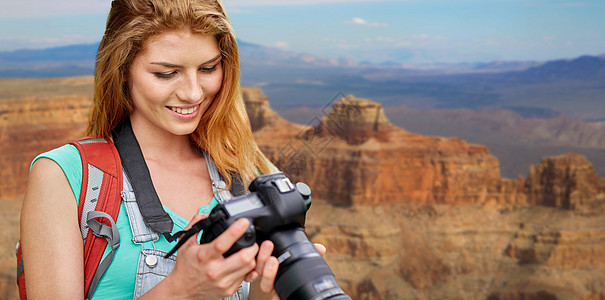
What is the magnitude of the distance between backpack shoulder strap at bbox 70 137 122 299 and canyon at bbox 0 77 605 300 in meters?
15.0

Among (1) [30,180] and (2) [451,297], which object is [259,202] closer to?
(1) [30,180]

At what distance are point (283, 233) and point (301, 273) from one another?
0.29 ft

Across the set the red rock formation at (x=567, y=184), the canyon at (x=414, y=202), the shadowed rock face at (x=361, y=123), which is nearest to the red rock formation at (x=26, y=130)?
the canyon at (x=414, y=202)

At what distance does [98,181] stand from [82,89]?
17.9m

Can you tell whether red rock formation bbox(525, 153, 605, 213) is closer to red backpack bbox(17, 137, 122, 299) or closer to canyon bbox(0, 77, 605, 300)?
canyon bbox(0, 77, 605, 300)

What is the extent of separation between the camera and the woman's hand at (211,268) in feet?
3.17

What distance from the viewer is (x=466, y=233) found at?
17844mm

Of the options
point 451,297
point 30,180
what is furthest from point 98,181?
point 451,297

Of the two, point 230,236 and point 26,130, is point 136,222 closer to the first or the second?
point 230,236

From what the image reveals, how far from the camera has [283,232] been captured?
109 centimetres

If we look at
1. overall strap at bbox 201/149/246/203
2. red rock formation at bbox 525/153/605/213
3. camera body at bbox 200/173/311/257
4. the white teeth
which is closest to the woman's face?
the white teeth

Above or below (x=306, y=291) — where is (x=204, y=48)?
above

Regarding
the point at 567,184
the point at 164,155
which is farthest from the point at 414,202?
the point at 164,155

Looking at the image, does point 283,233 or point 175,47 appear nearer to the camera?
point 283,233
